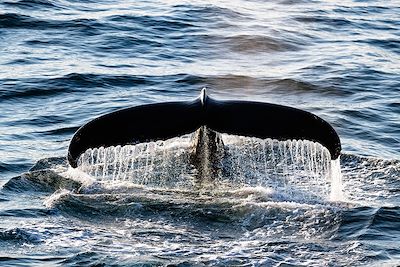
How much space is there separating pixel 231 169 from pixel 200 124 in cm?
145

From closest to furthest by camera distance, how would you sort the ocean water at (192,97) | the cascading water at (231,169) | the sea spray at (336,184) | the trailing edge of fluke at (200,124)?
the ocean water at (192,97), the trailing edge of fluke at (200,124), the sea spray at (336,184), the cascading water at (231,169)

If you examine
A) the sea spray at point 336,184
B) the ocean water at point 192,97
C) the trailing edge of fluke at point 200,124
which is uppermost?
the trailing edge of fluke at point 200,124

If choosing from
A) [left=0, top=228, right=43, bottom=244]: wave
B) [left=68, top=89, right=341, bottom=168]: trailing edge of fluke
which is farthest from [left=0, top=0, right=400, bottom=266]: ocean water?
[left=68, top=89, right=341, bottom=168]: trailing edge of fluke

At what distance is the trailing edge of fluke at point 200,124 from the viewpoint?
9.81 m

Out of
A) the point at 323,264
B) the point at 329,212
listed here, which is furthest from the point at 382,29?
the point at 323,264

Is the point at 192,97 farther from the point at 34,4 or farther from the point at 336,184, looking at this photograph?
the point at 34,4

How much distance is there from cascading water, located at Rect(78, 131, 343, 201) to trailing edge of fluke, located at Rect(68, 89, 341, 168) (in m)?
0.22

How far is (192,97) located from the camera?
610 inches

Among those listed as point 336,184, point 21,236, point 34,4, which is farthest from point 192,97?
point 34,4

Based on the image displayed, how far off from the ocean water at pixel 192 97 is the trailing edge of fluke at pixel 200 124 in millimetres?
709

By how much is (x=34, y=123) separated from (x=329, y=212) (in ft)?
17.2

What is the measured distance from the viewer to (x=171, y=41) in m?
19.7

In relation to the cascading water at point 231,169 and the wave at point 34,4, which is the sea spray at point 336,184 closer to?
the cascading water at point 231,169

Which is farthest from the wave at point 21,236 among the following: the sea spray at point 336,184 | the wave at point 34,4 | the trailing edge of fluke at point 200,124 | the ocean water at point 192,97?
the wave at point 34,4
